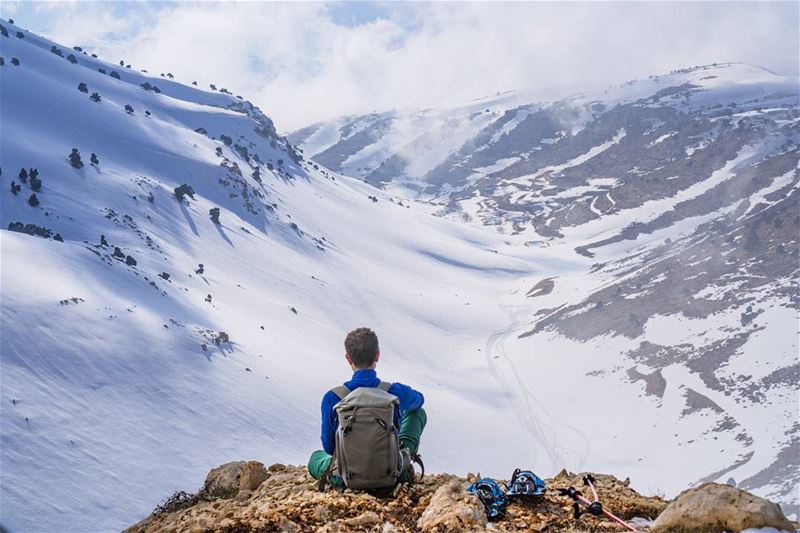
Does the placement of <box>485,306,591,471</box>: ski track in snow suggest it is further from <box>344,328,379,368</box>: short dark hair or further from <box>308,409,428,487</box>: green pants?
<box>344,328,379,368</box>: short dark hair

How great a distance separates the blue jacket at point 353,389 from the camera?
691cm

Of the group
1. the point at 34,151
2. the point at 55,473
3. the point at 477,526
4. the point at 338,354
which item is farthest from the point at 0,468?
the point at 34,151

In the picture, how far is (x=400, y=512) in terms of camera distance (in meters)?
6.91

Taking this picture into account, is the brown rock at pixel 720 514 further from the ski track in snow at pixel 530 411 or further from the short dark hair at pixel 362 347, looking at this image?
the ski track in snow at pixel 530 411

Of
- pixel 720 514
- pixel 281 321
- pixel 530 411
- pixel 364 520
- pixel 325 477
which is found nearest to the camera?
pixel 720 514

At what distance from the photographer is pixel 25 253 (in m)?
45.0

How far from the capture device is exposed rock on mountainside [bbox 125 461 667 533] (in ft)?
20.9

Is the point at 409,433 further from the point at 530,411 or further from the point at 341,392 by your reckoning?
the point at 530,411

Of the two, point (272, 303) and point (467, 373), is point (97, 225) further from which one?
point (467, 373)

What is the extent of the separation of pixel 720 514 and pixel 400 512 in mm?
3214

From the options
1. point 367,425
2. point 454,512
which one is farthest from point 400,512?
point 367,425

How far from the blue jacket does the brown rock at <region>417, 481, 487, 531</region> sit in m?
0.97

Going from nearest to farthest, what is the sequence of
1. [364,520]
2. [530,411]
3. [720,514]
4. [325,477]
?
1. [720,514]
2. [364,520]
3. [325,477]
4. [530,411]

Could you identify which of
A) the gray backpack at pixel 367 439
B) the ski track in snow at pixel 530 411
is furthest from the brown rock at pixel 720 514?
the ski track in snow at pixel 530 411
